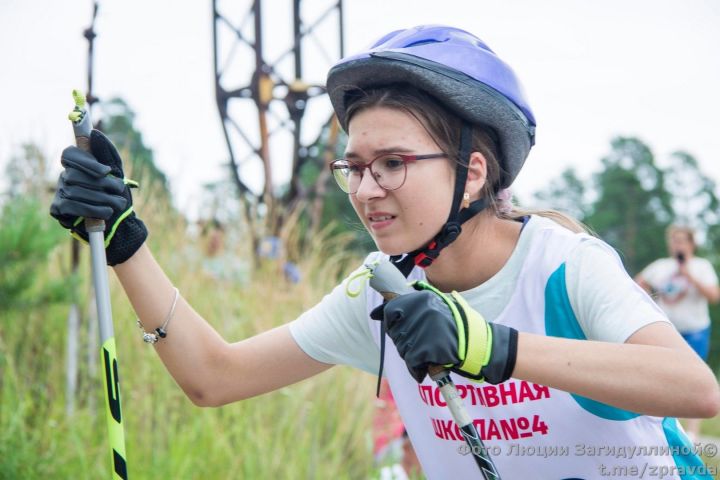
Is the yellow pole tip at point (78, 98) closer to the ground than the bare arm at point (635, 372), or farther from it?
farther from it

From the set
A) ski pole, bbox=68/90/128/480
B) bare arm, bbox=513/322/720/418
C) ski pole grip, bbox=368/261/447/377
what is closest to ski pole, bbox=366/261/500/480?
ski pole grip, bbox=368/261/447/377

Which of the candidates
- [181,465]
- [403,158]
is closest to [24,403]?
[181,465]

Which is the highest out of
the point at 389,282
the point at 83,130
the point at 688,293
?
the point at 83,130

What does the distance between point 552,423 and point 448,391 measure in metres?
0.39

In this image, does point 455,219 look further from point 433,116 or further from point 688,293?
point 688,293

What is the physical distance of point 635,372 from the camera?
1721 mm

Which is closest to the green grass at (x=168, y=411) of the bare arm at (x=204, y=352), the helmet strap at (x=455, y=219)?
the bare arm at (x=204, y=352)

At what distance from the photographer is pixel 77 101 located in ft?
6.70

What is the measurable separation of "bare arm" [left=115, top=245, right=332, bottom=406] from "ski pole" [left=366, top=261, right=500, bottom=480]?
0.63m

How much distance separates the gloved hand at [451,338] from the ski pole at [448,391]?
7cm

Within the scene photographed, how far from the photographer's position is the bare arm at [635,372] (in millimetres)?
1722

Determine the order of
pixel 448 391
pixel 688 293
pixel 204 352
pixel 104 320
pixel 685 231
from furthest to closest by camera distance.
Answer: pixel 685 231 → pixel 688 293 → pixel 204 352 → pixel 104 320 → pixel 448 391

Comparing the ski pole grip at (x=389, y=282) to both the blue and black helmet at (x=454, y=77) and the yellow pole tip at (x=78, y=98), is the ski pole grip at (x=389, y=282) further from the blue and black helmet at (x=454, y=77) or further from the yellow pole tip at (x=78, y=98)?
the yellow pole tip at (x=78, y=98)

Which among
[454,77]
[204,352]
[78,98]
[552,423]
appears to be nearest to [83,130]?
[78,98]
